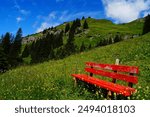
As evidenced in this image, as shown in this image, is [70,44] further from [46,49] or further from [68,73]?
[68,73]

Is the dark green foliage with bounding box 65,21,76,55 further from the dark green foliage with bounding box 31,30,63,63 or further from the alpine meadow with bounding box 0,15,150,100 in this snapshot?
the alpine meadow with bounding box 0,15,150,100

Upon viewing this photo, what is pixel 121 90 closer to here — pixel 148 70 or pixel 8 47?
pixel 148 70

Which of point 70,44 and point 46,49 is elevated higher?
point 70,44

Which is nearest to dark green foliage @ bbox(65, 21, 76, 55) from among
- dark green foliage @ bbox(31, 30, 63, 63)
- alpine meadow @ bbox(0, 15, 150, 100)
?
dark green foliage @ bbox(31, 30, 63, 63)

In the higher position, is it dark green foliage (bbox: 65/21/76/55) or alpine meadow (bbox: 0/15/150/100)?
dark green foliage (bbox: 65/21/76/55)

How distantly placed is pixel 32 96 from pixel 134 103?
3.96 metres

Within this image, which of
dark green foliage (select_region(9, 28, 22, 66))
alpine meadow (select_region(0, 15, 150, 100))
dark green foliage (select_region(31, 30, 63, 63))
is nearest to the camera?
alpine meadow (select_region(0, 15, 150, 100))

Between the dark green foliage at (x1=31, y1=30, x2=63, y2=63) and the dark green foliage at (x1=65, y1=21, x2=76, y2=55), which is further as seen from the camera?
the dark green foliage at (x1=31, y1=30, x2=63, y2=63)

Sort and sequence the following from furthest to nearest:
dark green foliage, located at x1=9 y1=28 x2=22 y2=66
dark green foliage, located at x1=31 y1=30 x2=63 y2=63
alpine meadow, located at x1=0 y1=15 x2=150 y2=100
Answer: dark green foliage, located at x1=31 y1=30 x2=63 y2=63 < dark green foliage, located at x1=9 y1=28 x2=22 y2=66 < alpine meadow, located at x1=0 y1=15 x2=150 y2=100

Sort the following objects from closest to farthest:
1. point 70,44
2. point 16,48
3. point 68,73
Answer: point 68,73 → point 16,48 → point 70,44

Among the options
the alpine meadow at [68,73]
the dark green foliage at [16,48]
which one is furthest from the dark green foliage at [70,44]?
the alpine meadow at [68,73]

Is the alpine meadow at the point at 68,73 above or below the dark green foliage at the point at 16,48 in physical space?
below

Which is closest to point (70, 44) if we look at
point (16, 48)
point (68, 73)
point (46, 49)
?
point (46, 49)

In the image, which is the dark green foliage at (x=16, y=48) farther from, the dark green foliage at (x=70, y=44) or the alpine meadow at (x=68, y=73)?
the alpine meadow at (x=68, y=73)
